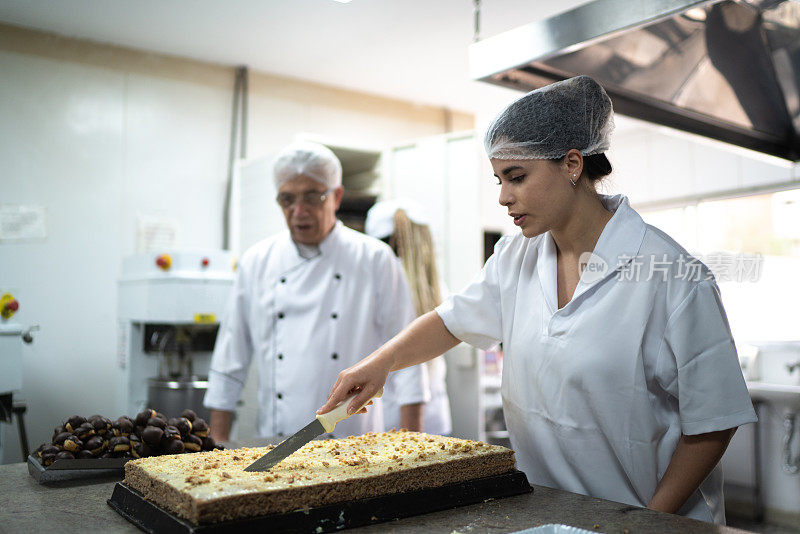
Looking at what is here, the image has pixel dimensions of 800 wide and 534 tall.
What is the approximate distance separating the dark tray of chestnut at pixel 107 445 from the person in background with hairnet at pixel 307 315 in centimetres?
73

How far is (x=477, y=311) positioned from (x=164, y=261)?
186cm

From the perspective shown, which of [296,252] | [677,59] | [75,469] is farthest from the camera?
[296,252]

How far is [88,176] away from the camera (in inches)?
141

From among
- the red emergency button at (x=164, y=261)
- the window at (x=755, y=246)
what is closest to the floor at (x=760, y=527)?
the window at (x=755, y=246)

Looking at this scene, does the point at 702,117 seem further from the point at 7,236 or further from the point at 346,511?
the point at 7,236

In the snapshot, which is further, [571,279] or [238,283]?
[238,283]

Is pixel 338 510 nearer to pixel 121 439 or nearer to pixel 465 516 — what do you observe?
pixel 465 516

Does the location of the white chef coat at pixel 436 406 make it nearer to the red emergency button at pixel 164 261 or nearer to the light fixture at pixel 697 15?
the red emergency button at pixel 164 261

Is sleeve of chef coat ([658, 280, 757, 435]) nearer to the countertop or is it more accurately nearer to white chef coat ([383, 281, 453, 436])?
the countertop

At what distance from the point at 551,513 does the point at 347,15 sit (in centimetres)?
283

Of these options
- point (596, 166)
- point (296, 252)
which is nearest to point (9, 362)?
point (296, 252)

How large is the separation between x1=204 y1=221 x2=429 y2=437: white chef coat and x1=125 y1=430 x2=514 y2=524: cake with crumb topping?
0.83 meters

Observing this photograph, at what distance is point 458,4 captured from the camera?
10.5ft

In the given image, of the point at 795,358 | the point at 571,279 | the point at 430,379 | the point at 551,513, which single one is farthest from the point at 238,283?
the point at 795,358
